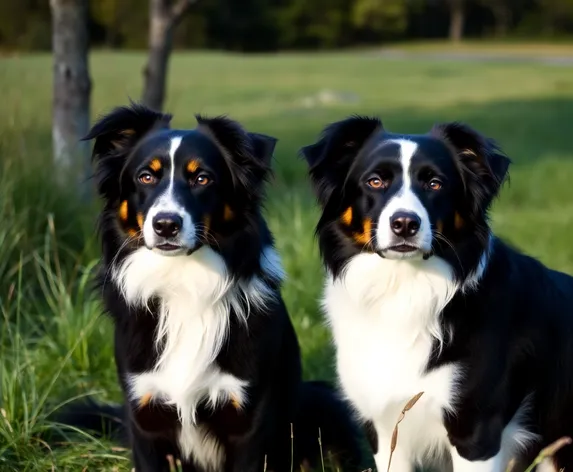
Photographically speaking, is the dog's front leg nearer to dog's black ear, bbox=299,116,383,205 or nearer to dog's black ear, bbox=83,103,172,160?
dog's black ear, bbox=299,116,383,205

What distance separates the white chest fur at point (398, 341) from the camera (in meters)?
3.28

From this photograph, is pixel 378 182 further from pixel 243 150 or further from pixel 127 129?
pixel 127 129

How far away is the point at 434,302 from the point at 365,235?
1.26 feet

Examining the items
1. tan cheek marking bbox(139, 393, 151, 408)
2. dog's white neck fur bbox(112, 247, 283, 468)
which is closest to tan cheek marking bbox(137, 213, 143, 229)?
dog's white neck fur bbox(112, 247, 283, 468)

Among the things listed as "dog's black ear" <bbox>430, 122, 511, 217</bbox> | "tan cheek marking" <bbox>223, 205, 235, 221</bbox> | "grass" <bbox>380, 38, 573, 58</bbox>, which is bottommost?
"tan cheek marking" <bbox>223, 205, 235, 221</bbox>

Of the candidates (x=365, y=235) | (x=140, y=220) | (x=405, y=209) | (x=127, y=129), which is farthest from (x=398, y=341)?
(x=127, y=129)

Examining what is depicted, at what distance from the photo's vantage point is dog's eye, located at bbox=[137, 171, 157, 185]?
3389 mm

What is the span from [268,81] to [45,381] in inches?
1058

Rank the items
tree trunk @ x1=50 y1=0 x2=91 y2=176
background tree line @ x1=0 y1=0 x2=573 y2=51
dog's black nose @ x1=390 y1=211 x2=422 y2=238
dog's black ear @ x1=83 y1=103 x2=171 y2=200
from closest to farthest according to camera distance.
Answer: dog's black nose @ x1=390 y1=211 x2=422 y2=238, dog's black ear @ x1=83 y1=103 x2=171 y2=200, tree trunk @ x1=50 y1=0 x2=91 y2=176, background tree line @ x1=0 y1=0 x2=573 y2=51

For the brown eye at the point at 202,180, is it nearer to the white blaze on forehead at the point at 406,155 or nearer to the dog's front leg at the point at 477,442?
the white blaze on forehead at the point at 406,155

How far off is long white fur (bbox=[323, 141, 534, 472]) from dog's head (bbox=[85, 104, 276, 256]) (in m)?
0.56

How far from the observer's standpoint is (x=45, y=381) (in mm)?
4707

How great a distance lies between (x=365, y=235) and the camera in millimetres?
3320

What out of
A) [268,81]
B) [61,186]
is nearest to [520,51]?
[268,81]
